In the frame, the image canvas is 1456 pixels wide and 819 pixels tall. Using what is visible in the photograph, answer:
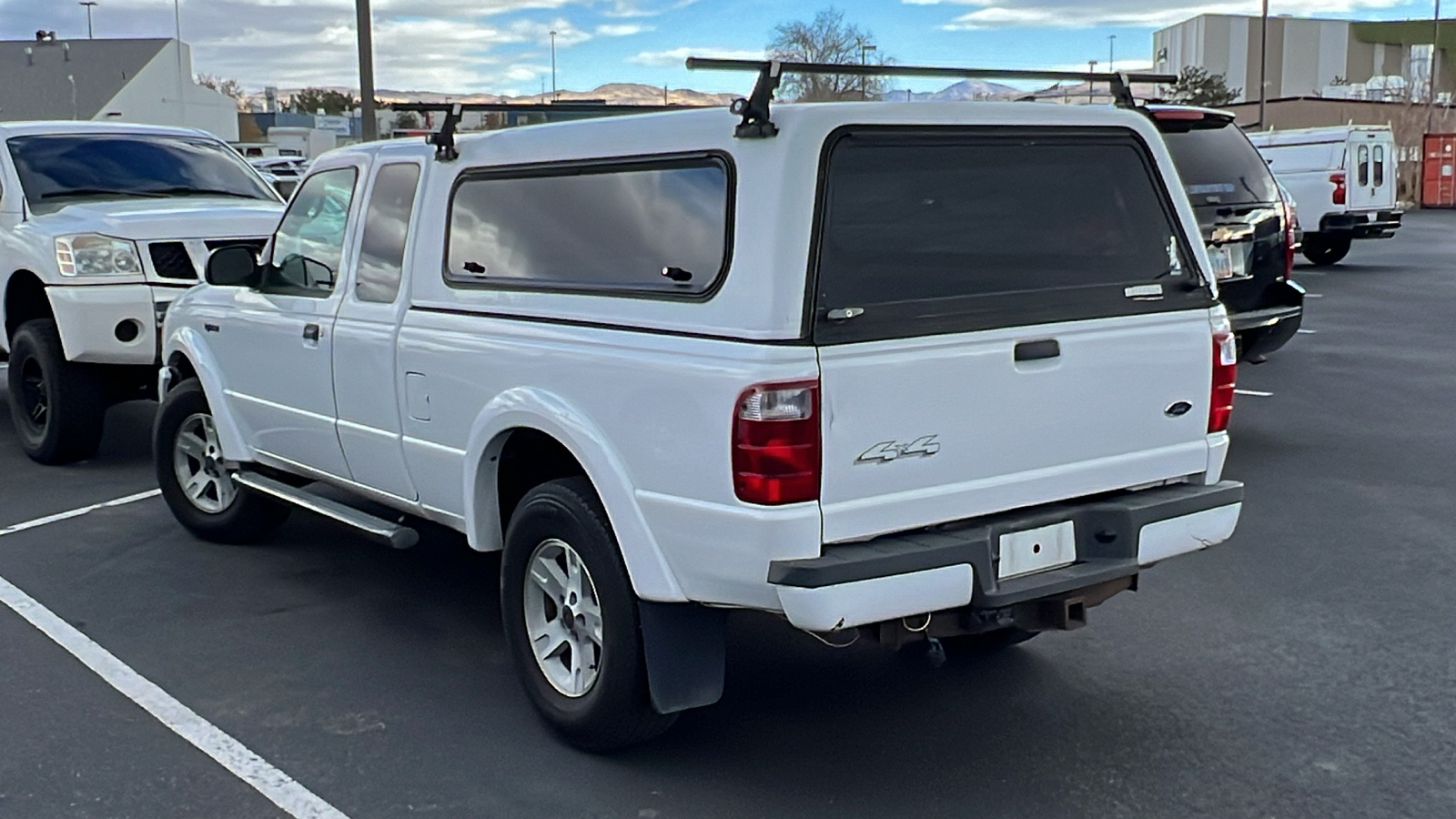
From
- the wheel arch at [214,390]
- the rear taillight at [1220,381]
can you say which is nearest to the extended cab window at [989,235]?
the rear taillight at [1220,381]

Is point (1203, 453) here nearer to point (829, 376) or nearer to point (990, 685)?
point (990, 685)

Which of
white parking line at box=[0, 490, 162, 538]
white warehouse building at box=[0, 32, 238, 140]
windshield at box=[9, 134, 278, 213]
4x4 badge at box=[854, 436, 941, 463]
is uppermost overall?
white warehouse building at box=[0, 32, 238, 140]

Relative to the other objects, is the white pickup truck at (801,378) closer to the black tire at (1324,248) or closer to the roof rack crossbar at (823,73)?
the roof rack crossbar at (823,73)

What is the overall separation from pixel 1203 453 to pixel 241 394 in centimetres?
417

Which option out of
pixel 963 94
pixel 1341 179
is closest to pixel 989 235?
pixel 963 94

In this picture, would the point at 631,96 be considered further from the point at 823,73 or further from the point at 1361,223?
the point at 1361,223

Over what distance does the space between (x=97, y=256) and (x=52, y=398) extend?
0.94 metres

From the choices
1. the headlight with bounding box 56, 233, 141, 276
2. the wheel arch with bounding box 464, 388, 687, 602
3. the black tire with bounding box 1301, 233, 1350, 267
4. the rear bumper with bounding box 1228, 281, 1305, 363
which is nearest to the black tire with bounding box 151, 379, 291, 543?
the headlight with bounding box 56, 233, 141, 276

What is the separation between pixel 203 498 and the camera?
279 inches

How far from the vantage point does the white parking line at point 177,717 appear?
4152mm

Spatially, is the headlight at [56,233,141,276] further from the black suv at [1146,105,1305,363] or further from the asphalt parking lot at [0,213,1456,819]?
the black suv at [1146,105,1305,363]

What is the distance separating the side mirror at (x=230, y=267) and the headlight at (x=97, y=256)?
99.4 inches

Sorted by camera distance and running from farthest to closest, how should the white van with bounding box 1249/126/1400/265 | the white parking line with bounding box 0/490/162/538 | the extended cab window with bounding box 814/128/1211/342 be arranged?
the white van with bounding box 1249/126/1400/265 → the white parking line with bounding box 0/490/162/538 → the extended cab window with bounding box 814/128/1211/342

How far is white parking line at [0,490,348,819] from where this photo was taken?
415cm
